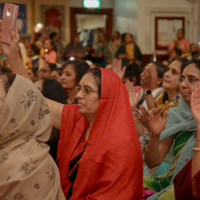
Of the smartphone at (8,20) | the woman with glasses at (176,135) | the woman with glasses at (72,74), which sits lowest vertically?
the woman with glasses at (176,135)

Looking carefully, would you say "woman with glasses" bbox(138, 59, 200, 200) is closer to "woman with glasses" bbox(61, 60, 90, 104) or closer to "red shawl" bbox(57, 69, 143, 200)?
"red shawl" bbox(57, 69, 143, 200)

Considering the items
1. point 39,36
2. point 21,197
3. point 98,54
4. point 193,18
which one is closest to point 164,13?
point 193,18

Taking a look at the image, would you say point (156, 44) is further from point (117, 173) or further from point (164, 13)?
point (117, 173)

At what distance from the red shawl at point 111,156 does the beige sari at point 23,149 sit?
1.12 ft

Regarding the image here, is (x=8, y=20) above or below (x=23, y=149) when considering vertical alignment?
above

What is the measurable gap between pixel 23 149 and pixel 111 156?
507 millimetres

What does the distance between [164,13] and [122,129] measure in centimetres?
733

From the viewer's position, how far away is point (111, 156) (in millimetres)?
1508

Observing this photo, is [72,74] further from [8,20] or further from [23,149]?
[23,149]

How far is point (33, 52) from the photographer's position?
22.7 ft

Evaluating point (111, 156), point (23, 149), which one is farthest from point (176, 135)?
point (23, 149)

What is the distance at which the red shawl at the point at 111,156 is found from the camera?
4.87 ft

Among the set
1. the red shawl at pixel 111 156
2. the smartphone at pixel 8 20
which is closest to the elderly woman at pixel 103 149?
the red shawl at pixel 111 156

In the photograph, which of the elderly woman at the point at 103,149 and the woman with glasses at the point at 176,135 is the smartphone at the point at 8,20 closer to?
the elderly woman at the point at 103,149
